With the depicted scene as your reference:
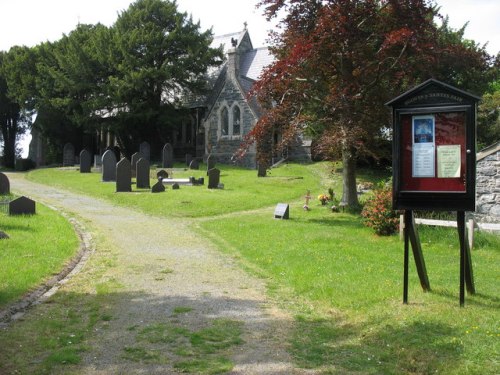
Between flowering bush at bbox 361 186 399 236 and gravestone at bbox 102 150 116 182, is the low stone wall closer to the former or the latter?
flowering bush at bbox 361 186 399 236

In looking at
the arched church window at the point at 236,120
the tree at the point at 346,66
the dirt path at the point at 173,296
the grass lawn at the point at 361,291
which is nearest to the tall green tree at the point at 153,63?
the arched church window at the point at 236,120

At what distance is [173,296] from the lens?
7.98m

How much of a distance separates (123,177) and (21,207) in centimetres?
859

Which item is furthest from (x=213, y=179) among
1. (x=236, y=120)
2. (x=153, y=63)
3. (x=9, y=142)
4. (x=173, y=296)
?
(x=9, y=142)

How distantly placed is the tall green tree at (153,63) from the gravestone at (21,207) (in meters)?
25.8

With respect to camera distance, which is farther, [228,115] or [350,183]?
[228,115]

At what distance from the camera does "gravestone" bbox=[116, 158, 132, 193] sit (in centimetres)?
2358

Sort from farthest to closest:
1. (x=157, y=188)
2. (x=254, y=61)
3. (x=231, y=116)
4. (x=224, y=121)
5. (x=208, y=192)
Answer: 1. (x=254, y=61)
2. (x=224, y=121)
3. (x=231, y=116)
4. (x=208, y=192)
5. (x=157, y=188)

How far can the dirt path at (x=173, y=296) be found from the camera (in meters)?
5.37

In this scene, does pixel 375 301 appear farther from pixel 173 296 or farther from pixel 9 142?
pixel 9 142

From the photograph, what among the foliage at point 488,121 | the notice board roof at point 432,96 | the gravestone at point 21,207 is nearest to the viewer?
the notice board roof at point 432,96

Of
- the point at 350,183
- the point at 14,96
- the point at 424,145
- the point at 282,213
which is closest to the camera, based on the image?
the point at 424,145

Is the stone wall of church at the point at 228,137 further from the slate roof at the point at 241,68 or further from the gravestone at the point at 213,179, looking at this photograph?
the gravestone at the point at 213,179

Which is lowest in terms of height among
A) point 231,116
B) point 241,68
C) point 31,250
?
point 31,250
